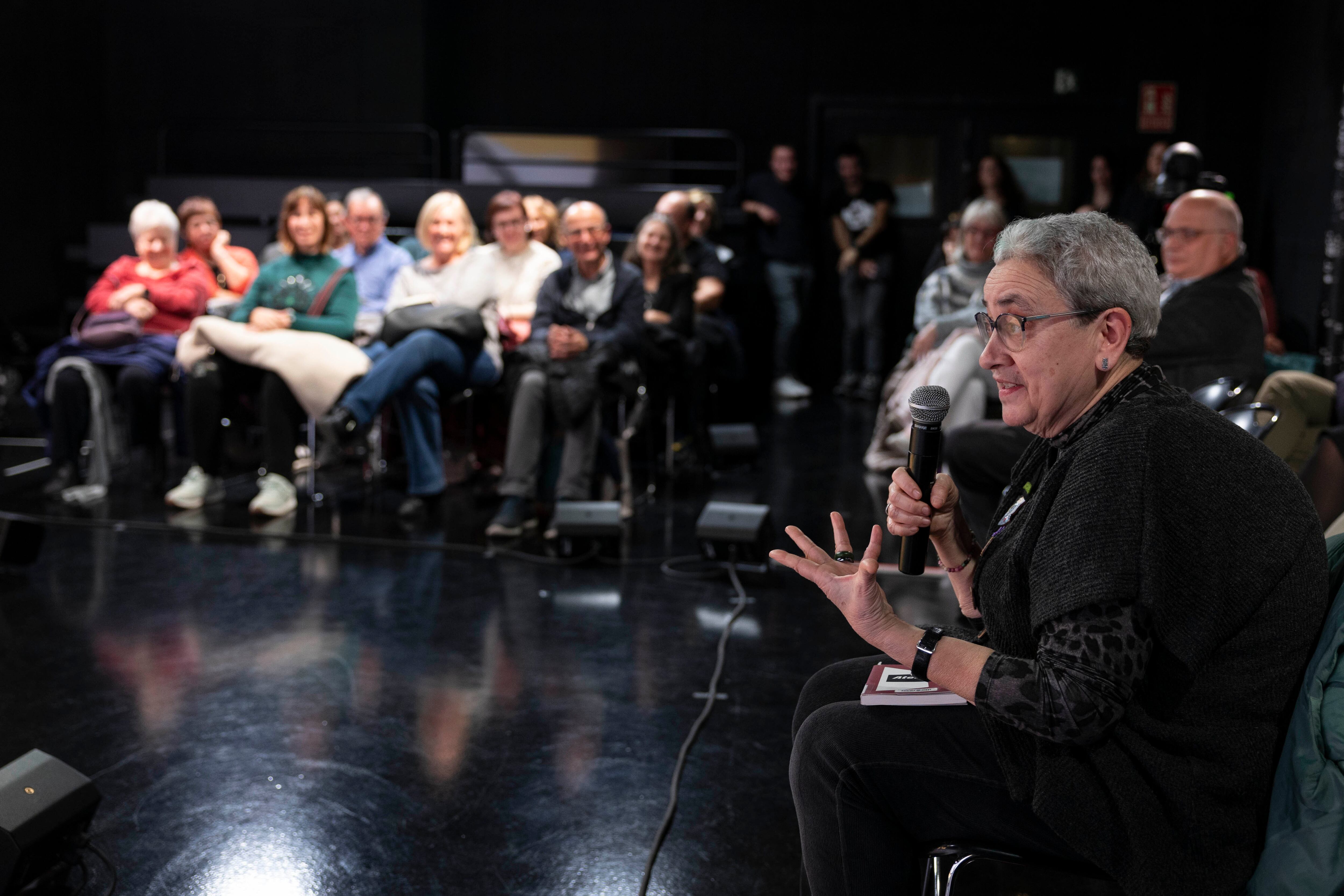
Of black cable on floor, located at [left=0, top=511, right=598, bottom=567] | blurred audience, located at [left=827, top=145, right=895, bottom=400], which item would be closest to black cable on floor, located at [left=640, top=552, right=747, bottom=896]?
black cable on floor, located at [left=0, top=511, right=598, bottom=567]

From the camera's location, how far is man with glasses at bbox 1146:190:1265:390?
3102mm

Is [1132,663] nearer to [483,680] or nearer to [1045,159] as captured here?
[483,680]

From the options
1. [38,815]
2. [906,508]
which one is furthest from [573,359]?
[906,508]

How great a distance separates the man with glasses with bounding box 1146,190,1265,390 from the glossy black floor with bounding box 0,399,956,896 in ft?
3.09

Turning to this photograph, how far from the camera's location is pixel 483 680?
2846 mm

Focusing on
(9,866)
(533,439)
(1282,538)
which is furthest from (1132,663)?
(533,439)

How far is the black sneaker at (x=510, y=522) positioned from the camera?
13.4 feet

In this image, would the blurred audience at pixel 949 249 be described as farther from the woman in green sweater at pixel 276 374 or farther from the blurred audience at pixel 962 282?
the woman in green sweater at pixel 276 374

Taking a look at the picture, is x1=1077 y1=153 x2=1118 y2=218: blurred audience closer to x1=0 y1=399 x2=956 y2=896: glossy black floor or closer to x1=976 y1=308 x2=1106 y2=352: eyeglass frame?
x1=0 y1=399 x2=956 y2=896: glossy black floor

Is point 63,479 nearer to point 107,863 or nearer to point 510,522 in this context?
point 510,522

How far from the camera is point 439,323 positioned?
4410 mm

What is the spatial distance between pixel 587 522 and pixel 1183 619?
272cm

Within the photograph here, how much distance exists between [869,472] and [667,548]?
4.94 ft

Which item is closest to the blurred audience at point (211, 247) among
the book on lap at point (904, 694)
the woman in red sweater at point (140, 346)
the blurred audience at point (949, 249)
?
the woman in red sweater at point (140, 346)
